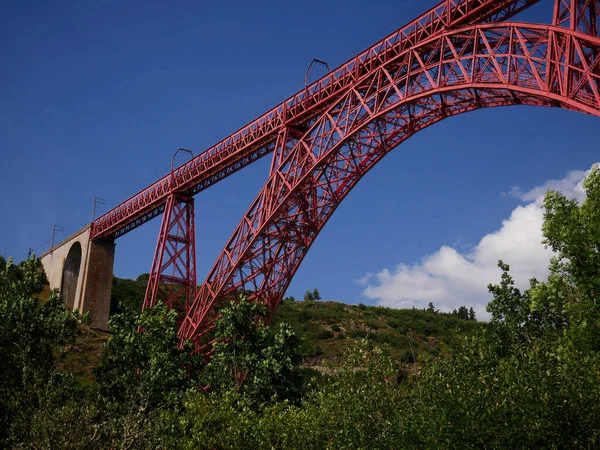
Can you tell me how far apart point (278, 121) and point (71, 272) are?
2459 cm

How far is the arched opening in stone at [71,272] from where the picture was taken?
4606 cm

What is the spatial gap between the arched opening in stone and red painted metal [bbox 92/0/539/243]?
4.85m

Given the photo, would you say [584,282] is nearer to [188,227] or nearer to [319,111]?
[319,111]

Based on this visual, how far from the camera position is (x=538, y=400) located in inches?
521

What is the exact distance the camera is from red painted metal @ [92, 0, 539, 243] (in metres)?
22.0

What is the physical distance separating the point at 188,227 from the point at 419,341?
4436 centimetres

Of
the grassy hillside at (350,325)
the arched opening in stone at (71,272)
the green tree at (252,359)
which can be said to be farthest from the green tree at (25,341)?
the grassy hillside at (350,325)

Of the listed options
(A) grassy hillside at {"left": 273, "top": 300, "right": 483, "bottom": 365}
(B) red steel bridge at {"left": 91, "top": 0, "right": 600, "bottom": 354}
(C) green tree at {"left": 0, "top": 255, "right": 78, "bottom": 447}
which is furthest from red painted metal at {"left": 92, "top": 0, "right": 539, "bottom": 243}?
(A) grassy hillside at {"left": 273, "top": 300, "right": 483, "bottom": 365}

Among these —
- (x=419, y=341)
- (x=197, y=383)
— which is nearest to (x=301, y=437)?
(x=197, y=383)

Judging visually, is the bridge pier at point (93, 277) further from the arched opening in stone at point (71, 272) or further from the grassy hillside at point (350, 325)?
the grassy hillside at point (350, 325)

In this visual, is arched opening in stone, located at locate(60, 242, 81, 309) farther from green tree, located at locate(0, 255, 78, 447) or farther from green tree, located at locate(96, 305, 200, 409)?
green tree, located at locate(0, 255, 78, 447)

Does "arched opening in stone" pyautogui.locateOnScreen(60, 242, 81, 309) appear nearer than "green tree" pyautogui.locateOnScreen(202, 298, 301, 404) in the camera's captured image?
No

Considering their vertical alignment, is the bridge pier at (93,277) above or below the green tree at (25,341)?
above

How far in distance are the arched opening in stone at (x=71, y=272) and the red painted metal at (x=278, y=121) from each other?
4850 millimetres
